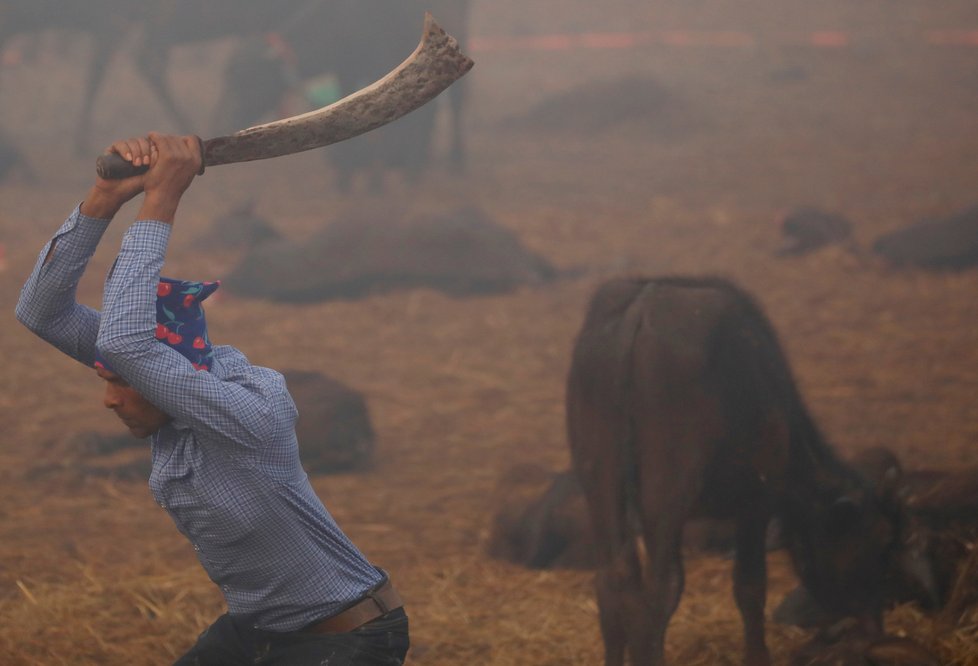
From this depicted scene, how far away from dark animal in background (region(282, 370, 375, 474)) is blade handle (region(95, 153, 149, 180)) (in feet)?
11.7

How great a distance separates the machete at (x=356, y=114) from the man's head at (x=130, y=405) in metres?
0.48

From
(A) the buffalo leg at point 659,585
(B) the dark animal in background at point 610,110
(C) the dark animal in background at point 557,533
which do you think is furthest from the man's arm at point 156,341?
(B) the dark animal in background at point 610,110

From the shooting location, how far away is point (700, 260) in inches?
408

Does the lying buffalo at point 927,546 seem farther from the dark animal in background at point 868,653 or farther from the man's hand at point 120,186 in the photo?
the man's hand at point 120,186

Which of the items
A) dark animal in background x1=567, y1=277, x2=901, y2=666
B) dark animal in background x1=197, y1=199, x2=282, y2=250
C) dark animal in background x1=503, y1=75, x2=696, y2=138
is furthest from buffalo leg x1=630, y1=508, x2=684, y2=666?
dark animal in background x1=503, y1=75, x2=696, y2=138

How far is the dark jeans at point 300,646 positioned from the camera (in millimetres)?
2818

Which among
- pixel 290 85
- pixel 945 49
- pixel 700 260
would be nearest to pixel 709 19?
pixel 945 49

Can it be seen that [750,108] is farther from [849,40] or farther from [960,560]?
[960,560]

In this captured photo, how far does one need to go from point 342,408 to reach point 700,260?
4922 millimetres

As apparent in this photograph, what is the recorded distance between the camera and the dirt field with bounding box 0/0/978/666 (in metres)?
4.79

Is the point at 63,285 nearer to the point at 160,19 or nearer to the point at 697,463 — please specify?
the point at 697,463

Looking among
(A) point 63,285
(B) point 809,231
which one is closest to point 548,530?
(A) point 63,285

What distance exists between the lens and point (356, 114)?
2.74 meters

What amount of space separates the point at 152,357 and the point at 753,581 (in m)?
2.46
